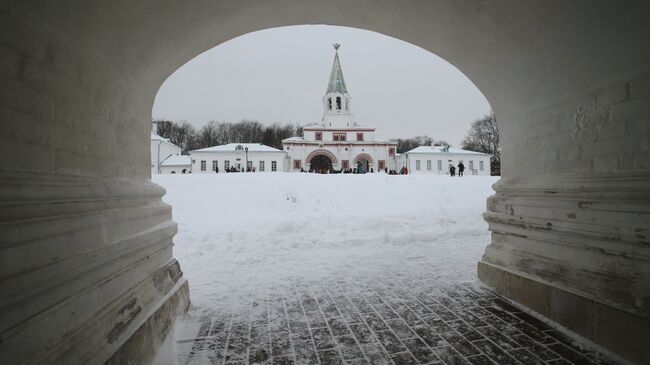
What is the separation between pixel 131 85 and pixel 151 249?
5.59ft

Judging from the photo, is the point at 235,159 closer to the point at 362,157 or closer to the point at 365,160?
the point at 362,157

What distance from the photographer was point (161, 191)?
418cm

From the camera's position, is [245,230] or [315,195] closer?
[245,230]

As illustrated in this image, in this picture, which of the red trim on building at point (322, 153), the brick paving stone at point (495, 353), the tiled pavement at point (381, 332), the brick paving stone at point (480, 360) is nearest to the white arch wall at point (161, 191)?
the tiled pavement at point (381, 332)

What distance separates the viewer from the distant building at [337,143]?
51.8 m

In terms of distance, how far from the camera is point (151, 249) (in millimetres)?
3609

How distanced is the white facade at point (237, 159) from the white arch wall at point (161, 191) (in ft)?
157

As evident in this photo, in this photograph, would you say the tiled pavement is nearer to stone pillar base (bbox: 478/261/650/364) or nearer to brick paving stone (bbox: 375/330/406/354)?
brick paving stone (bbox: 375/330/406/354)

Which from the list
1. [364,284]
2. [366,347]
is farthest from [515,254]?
[366,347]

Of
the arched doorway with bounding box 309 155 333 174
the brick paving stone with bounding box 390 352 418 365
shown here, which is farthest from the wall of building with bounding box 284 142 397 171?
the brick paving stone with bounding box 390 352 418 365

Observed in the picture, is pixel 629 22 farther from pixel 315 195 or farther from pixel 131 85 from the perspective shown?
pixel 315 195

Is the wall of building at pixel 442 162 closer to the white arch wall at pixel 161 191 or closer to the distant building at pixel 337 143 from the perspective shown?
the distant building at pixel 337 143

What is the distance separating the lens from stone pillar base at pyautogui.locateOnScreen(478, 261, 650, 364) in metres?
2.97

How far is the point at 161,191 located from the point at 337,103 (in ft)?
175
